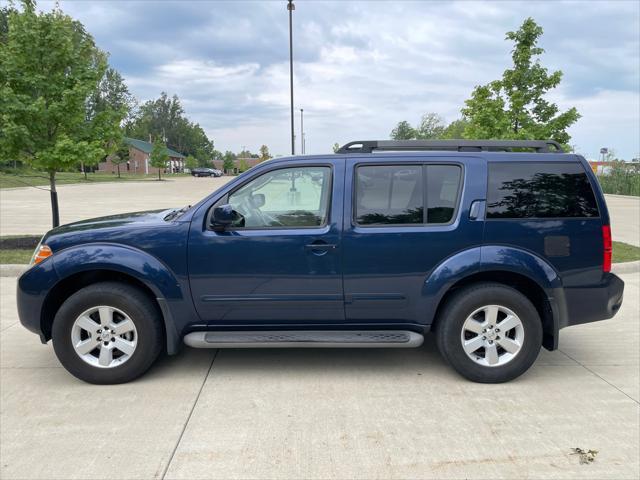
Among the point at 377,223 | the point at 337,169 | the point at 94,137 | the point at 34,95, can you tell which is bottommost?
the point at 377,223

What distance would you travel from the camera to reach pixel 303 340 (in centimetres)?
388

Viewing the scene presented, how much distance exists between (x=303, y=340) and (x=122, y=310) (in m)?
1.42

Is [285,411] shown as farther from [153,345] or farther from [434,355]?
[434,355]

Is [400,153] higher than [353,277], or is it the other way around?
[400,153]

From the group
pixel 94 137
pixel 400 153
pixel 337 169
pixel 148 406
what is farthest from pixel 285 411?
pixel 94 137

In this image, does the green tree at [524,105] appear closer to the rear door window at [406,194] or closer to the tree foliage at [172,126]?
the rear door window at [406,194]

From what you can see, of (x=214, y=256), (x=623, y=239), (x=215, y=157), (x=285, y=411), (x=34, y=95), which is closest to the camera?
(x=285, y=411)

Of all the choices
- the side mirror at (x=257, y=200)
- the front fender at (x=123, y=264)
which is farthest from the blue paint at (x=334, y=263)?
the side mirror at (x=257, y=200)

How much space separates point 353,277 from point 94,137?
754 cm

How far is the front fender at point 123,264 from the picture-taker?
3811 mm

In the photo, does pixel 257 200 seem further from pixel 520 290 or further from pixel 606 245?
pixel 606 245

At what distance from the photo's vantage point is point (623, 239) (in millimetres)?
11133

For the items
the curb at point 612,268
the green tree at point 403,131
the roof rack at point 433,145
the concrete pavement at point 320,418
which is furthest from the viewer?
the green tree at point 403,131

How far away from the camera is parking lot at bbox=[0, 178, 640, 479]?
9.31ft
